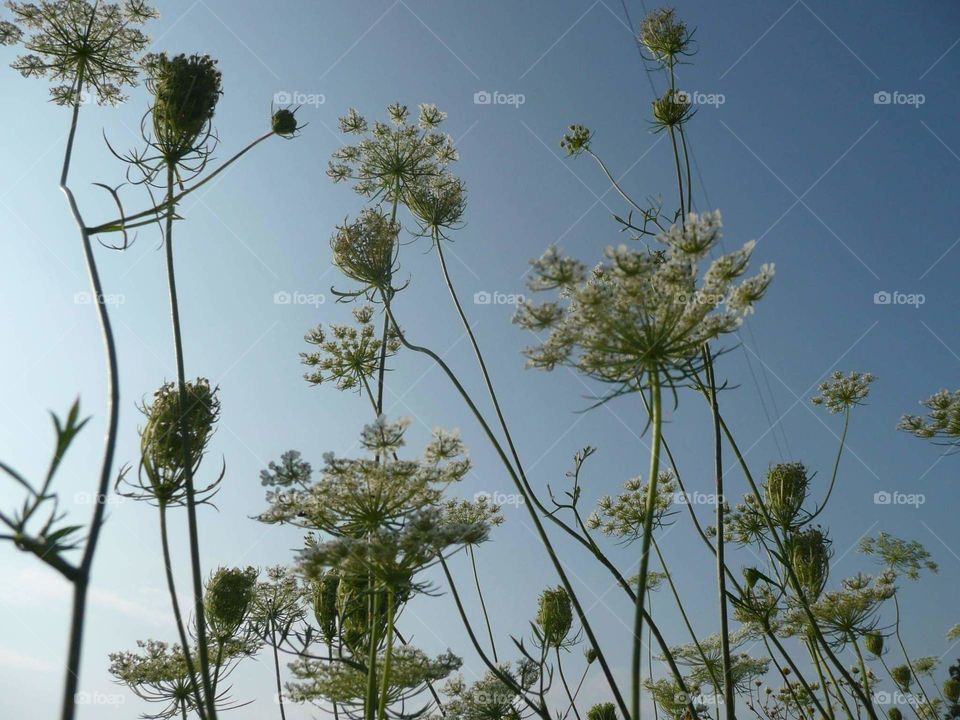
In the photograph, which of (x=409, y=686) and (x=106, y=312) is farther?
(x=409, y=686)

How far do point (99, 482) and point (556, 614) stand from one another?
5396 millimetres

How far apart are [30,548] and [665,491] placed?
5.99 meters

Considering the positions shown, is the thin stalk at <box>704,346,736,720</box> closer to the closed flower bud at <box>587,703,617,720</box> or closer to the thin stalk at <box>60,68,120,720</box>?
the thin stalk at <box>60,68,120,720</box>

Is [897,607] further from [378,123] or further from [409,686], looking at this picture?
[378,123]

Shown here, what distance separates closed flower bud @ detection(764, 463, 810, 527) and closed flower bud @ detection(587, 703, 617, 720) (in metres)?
2.78

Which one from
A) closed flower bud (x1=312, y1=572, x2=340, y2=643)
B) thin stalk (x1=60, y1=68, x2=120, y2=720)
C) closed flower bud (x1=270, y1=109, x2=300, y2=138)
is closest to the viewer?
thin stalk (x1=60, y1=68, x2=120, y2=720)

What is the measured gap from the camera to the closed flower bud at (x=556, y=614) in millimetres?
6270

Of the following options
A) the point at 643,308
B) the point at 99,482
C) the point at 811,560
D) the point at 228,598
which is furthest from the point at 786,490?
the point at 99,482

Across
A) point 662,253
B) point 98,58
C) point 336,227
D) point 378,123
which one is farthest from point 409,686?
point 378,123

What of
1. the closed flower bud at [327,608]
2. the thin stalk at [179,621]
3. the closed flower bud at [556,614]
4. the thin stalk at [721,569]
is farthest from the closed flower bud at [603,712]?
the thin stalk at [179,621]

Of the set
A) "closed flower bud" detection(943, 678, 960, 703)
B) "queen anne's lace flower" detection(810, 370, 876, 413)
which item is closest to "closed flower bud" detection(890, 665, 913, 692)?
"closed flower bud" detection(943, 678, 960, 703)

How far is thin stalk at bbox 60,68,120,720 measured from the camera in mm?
1286

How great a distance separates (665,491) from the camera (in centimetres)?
652

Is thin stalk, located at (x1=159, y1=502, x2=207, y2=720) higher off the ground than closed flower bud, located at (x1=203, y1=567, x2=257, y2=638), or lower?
lower
